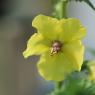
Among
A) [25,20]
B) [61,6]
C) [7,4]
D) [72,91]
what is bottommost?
[72,91]

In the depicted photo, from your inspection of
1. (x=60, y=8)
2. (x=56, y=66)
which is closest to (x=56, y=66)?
(x=56, y=66)

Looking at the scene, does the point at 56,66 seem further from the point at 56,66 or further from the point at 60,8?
the point at 60,8

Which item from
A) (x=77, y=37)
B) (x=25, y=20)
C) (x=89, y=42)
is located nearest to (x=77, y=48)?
(x=77, y=37)

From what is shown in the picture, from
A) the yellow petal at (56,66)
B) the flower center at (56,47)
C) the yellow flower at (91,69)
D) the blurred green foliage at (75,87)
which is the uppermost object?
the flower center at (56,47)

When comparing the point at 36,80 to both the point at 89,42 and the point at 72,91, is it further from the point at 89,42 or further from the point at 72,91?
the point at 72,91

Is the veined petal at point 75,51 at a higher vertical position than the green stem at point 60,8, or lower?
lower

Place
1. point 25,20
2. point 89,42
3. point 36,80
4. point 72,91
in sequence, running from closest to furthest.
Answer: point 72,91, point 89,42, point 36,80, point 25,20
